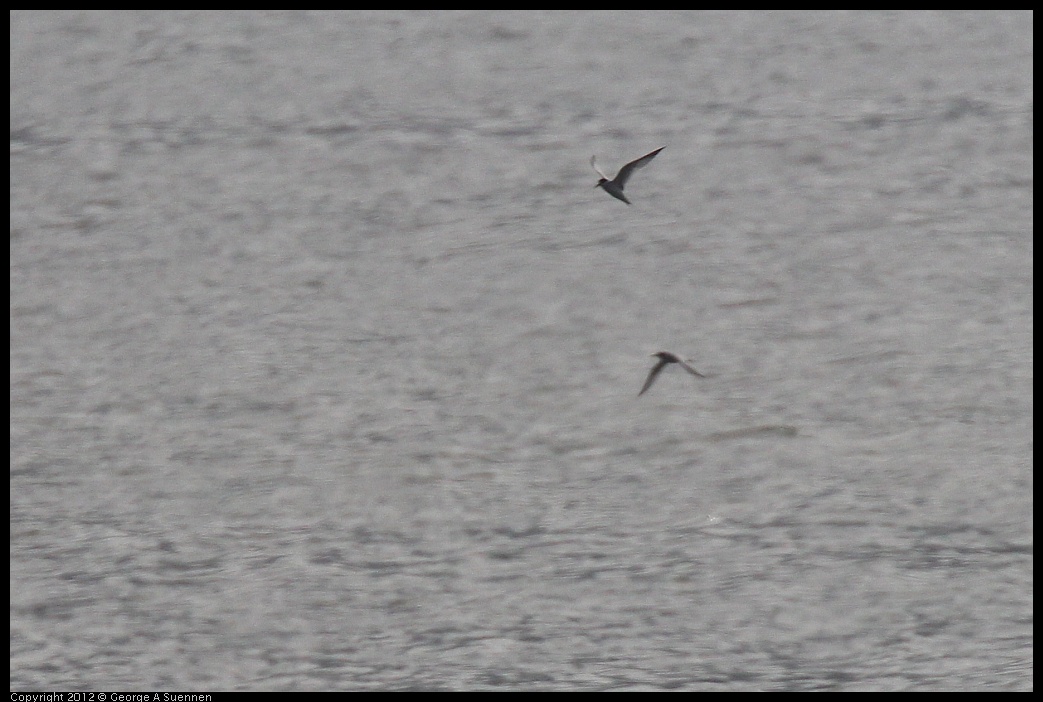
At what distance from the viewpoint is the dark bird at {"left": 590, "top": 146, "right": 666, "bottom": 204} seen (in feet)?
4.21

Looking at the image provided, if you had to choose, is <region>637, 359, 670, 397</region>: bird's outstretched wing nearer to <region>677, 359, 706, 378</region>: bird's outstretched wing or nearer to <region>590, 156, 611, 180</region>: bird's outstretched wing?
<region>677, 359, 706, 378</region>: bird's outstretched wing

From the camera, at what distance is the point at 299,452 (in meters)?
1.27

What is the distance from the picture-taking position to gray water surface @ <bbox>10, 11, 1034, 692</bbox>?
1216 millimetres

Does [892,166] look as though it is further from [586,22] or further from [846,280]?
[586,22]

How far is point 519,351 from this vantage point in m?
1.31

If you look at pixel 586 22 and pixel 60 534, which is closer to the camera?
pixel 60 534

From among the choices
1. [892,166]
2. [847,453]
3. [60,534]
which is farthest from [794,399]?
[60,534]

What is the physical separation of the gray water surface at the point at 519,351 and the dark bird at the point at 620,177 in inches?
0.9

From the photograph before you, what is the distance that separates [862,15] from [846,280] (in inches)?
13.7

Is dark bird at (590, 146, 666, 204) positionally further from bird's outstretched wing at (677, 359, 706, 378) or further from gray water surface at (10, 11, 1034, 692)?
bird's outstretched wing at (677, 359, 706, 378)

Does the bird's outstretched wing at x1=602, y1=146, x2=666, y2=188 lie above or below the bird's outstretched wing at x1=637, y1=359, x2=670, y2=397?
above

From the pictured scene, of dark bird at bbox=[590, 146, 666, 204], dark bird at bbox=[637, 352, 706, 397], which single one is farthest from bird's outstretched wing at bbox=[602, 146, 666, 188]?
dark bird at bbox=[637, 352, 706, 397]

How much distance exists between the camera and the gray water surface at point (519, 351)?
1.22m

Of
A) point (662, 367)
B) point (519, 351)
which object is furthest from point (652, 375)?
point (519, 351)
